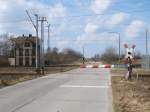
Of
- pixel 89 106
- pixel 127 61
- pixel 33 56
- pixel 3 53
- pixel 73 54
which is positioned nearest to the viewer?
pixel 89 106

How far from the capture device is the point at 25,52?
453ft

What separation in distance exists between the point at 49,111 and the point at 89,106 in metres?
2.20

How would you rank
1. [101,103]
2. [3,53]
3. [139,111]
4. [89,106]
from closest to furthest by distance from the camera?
[139,111], [89,106], [101,103], [3,53]

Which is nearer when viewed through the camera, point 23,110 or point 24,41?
point 23,110

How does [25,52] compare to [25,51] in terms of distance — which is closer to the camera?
[25,52]

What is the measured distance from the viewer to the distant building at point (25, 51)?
450 feet

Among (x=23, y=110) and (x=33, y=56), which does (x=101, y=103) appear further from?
(x=33, y=56)

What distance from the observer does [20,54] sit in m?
139

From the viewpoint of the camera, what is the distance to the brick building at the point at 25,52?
450 feet

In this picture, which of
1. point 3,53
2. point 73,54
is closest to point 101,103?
point 3,53

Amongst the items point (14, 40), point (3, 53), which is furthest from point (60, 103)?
point (3, 53)

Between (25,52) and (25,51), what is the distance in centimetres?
41

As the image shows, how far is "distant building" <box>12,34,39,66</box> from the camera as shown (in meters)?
137

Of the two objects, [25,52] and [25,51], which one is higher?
[25,51]
